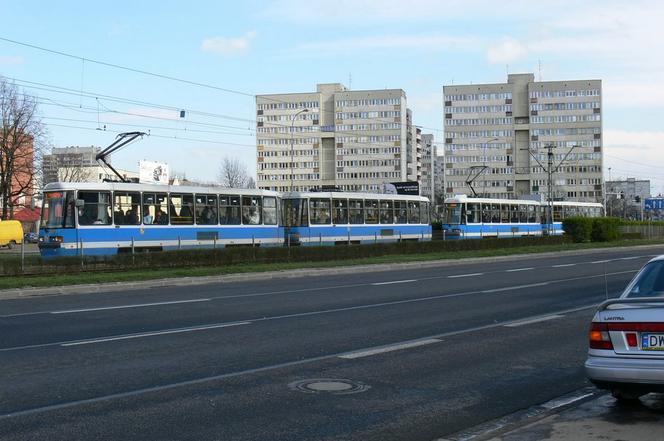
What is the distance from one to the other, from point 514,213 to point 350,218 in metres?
20.8

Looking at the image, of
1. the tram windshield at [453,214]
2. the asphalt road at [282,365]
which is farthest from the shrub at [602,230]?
the asphalt road at [282,365]

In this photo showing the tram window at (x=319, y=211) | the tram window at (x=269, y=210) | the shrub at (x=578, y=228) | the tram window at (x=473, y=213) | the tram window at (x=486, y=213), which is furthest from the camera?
the shrub at (x=578, y=228)

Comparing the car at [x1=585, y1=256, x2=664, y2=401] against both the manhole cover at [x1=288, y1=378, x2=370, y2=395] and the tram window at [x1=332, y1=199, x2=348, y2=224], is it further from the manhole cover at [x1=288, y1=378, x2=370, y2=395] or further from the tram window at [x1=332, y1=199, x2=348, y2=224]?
the tram window at [x1=332, y1=199, x2=348, y2=224]

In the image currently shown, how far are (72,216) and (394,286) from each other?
1445cm

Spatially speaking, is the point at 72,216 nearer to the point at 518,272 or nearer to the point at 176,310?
the point at 176,310

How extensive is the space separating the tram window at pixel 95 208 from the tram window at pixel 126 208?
33cm

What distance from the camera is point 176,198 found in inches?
1297

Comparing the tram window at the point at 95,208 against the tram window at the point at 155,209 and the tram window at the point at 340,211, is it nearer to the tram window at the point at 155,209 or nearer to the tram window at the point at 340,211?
the tram window at the point at 155,209

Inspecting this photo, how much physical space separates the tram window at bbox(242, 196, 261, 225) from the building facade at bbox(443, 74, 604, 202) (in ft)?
357

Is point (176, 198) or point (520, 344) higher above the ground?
point (176, 198)

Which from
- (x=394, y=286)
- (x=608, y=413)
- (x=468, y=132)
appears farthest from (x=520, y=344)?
(x=468, y=132)

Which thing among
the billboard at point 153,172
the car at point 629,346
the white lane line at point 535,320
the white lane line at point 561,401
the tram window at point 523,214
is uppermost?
the billboard at point 153,172

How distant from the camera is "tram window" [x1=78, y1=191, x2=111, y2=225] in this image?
29.5 metres

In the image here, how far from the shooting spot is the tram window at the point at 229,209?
1382 inches
